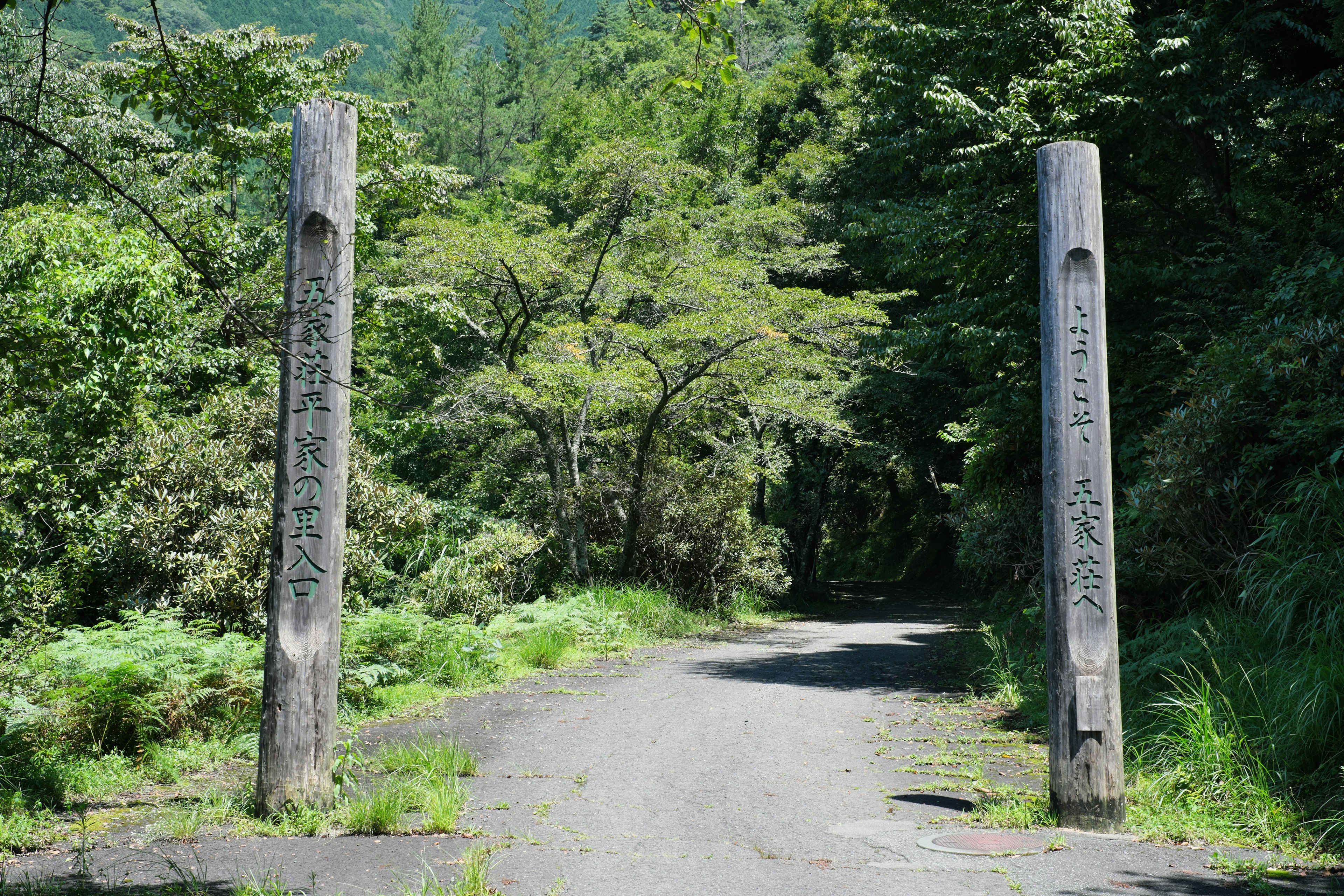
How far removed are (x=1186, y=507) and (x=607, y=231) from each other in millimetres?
11746

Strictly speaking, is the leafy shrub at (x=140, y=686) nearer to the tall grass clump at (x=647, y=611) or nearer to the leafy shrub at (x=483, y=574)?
the leafy shrub at (x=483, y=574)

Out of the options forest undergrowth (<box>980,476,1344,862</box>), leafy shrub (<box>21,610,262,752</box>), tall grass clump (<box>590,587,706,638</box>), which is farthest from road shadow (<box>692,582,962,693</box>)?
leafy shrub (<box>21,610,262,752</box>)

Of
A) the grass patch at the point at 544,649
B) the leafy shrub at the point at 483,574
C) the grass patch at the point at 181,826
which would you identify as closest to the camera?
the grass patch at the point at 181,826

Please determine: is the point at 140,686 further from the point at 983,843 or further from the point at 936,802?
the point at 983,843

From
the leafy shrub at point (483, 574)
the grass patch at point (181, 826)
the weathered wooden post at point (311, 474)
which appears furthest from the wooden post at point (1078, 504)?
the leafy shrub at point (483, 574)

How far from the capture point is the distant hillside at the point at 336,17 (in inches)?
2128

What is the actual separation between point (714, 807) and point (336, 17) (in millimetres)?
92220

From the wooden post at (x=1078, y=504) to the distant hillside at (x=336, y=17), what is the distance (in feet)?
150

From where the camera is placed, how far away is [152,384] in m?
10.0

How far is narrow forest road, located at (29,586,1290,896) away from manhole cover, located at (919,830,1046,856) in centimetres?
7

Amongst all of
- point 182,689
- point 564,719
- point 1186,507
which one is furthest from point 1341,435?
point 182,689

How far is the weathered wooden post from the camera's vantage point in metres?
4.68

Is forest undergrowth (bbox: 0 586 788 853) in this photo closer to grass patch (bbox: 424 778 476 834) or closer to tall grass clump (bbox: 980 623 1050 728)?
grass patch (bbox: 424 778 476 834)

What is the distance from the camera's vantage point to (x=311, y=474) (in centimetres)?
486
